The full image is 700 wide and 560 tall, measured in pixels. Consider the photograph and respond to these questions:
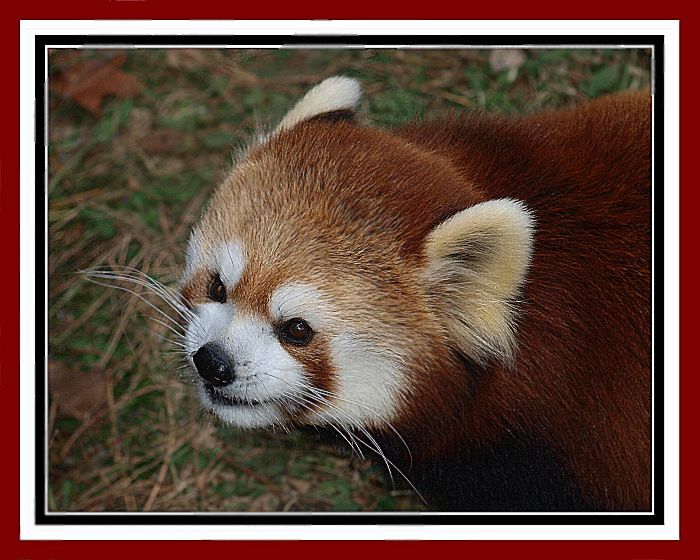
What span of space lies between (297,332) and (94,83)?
2.21 metres

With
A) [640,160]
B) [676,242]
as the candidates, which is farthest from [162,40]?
[676,242]

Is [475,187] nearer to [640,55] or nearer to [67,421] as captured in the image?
[640,55]

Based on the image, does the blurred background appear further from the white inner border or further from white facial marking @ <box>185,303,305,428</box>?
white facial marking @ <box>185,303,305,428</box>

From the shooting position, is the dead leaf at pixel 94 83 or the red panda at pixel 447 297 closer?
the red panda at pixel 447 297

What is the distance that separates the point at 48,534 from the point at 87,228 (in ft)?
5.38

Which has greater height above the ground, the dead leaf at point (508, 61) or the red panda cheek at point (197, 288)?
the dead leaf at point (508, 61)

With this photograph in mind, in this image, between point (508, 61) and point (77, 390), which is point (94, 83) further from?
point (508, 61)

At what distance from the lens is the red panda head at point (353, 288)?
85.9 inches

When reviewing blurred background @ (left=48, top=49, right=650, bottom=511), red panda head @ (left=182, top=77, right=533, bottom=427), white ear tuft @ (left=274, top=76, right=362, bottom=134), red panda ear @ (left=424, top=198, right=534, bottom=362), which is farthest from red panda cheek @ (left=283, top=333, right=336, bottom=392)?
blurred background @ (left=48, top=49, right=650, bottom=511)

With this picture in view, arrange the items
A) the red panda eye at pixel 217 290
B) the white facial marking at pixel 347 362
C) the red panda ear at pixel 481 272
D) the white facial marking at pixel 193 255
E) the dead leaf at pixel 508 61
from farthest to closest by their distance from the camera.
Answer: the dead leaf at pixel 508 61 < the white facial marking at pixel 193 255 < the red panda eye at pixel 217 290 < the white facial marking at pixel 347 362 < the red panda ear at pixel 481 272

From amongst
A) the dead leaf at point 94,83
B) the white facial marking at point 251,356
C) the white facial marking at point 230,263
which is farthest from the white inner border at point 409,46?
the dead leaf at point 94,83

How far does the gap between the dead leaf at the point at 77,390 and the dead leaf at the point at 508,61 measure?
2.38m

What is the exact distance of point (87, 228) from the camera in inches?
147

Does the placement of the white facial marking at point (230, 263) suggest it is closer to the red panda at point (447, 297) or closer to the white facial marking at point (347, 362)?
the red panda at point (447, 297)
